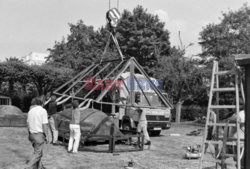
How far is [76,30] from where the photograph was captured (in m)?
55.1

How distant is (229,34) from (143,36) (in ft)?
39.0

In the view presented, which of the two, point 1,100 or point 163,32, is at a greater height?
point 163,32

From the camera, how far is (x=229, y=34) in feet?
115

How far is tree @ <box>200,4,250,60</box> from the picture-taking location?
1334 inches

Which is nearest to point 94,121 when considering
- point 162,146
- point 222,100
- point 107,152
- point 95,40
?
point 107,152

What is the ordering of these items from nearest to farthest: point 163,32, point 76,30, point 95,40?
point 163,32 → point 95,40 → point 76,30

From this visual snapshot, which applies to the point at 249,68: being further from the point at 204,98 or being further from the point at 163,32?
the point at 163,32

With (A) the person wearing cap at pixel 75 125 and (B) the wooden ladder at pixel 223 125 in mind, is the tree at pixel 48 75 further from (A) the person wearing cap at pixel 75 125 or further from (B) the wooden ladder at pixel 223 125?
(B) the wooden ladder at pixel 223 125

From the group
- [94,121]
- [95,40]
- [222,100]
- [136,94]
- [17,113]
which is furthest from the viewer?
[95,40]

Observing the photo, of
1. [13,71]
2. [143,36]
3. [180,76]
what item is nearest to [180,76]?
[180,76]

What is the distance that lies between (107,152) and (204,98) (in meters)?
27.7

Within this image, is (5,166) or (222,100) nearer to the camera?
(5,166)

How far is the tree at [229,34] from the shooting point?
33.9 metres

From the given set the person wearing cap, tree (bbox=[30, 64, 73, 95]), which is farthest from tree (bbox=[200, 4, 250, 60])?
the person wearing cap
